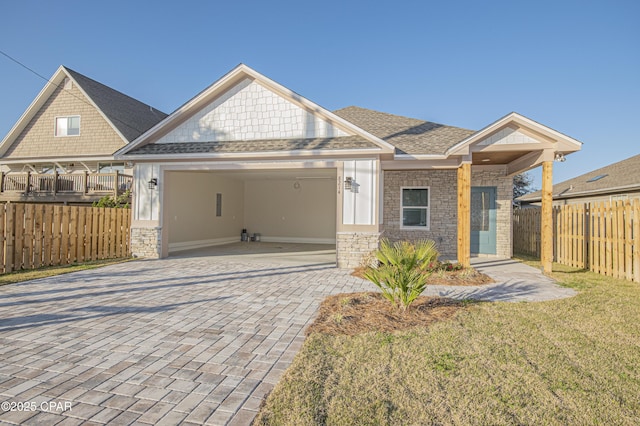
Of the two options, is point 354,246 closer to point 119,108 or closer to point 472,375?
point 472,375

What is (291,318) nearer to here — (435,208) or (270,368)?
(270,368)

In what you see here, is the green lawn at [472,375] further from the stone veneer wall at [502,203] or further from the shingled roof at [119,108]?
the shingled roof at [119,108]

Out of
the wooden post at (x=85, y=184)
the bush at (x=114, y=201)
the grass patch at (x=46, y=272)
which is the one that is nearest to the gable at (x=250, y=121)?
the bush at (x=114, y=201)

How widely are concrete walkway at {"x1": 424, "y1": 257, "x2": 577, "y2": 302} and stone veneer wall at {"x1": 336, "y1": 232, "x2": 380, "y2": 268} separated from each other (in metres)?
2.66

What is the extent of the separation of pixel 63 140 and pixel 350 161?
16.7 m

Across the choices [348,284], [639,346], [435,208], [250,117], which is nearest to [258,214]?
[250,117]

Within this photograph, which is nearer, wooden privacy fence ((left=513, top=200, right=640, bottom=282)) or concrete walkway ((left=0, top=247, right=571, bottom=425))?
concrete walkway ((left=0, top=247, right=571, bottom=425))

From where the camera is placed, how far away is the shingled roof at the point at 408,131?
35.9ft

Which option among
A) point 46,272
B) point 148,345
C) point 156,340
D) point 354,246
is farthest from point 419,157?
point 46,272

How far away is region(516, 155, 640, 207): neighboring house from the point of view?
1482 centimetres

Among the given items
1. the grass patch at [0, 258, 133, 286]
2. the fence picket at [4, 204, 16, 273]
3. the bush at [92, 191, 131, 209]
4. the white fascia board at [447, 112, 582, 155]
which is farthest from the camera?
the bush at [92, 191, 131, 209]

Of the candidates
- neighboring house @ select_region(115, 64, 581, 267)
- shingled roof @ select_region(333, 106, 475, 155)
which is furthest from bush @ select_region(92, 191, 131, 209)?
shingled roof @ select_region(333, 106, 475, 155)

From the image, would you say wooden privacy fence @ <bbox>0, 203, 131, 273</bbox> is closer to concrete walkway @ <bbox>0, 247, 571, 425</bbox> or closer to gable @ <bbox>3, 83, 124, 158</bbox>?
concrete walkway @ <bbox>0, 247, 571, 425</bbox>

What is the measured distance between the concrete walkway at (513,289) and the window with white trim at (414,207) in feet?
11.9
